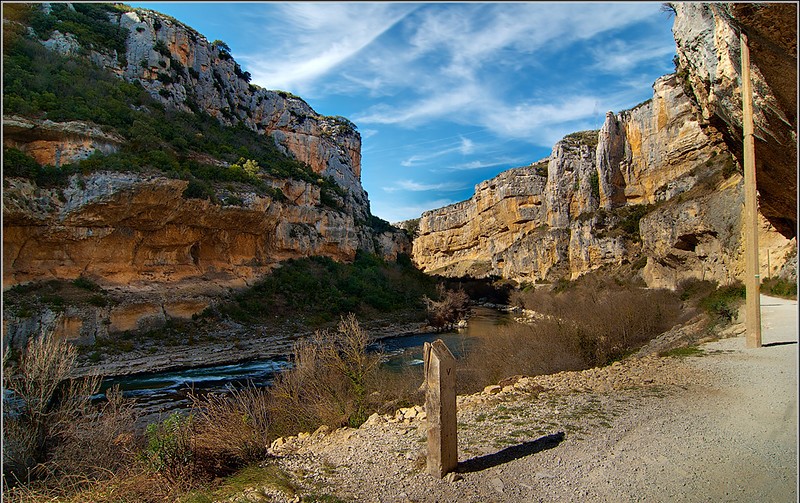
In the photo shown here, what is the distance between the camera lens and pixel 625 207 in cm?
4816

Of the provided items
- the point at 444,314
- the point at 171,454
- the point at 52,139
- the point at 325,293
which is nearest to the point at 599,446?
the point at 171,454

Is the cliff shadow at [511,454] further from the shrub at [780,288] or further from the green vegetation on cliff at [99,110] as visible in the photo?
the green vegetation on cliff at [99,110]

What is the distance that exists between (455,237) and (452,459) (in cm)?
8782

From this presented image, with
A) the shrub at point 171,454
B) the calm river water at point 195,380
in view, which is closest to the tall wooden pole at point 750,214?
the shrub at point 171,454

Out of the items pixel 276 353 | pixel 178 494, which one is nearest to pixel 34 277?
pixel 276 353

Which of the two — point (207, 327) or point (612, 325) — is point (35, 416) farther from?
point (207, 327)

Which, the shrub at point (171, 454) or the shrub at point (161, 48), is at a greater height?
the shrub at point (161, 48)

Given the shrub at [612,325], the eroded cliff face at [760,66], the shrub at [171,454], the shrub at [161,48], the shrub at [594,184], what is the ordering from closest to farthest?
the eroded cliff face at [760,66] < the shrub at [171,454] < the shrub at [612,325] < the shrub at [161,48] < the shrub at [594,184]

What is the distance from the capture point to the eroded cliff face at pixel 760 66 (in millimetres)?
3355

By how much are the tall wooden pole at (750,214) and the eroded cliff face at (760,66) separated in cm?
9

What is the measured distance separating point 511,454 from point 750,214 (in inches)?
254

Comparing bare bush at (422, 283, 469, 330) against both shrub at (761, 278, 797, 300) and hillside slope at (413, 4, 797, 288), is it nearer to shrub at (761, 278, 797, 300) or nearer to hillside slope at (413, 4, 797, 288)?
hillside slope at (413, 4, 797, 288)

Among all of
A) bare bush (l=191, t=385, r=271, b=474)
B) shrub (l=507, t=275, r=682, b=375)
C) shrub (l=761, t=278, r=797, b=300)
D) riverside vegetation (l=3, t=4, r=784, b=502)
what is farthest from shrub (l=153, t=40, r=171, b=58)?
shrub (l=761, t=278, r=797, b=300)

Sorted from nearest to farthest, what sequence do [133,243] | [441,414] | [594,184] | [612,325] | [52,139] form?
[441,414] → [612,325] → [52,139] → [133,243] → [594,184]
